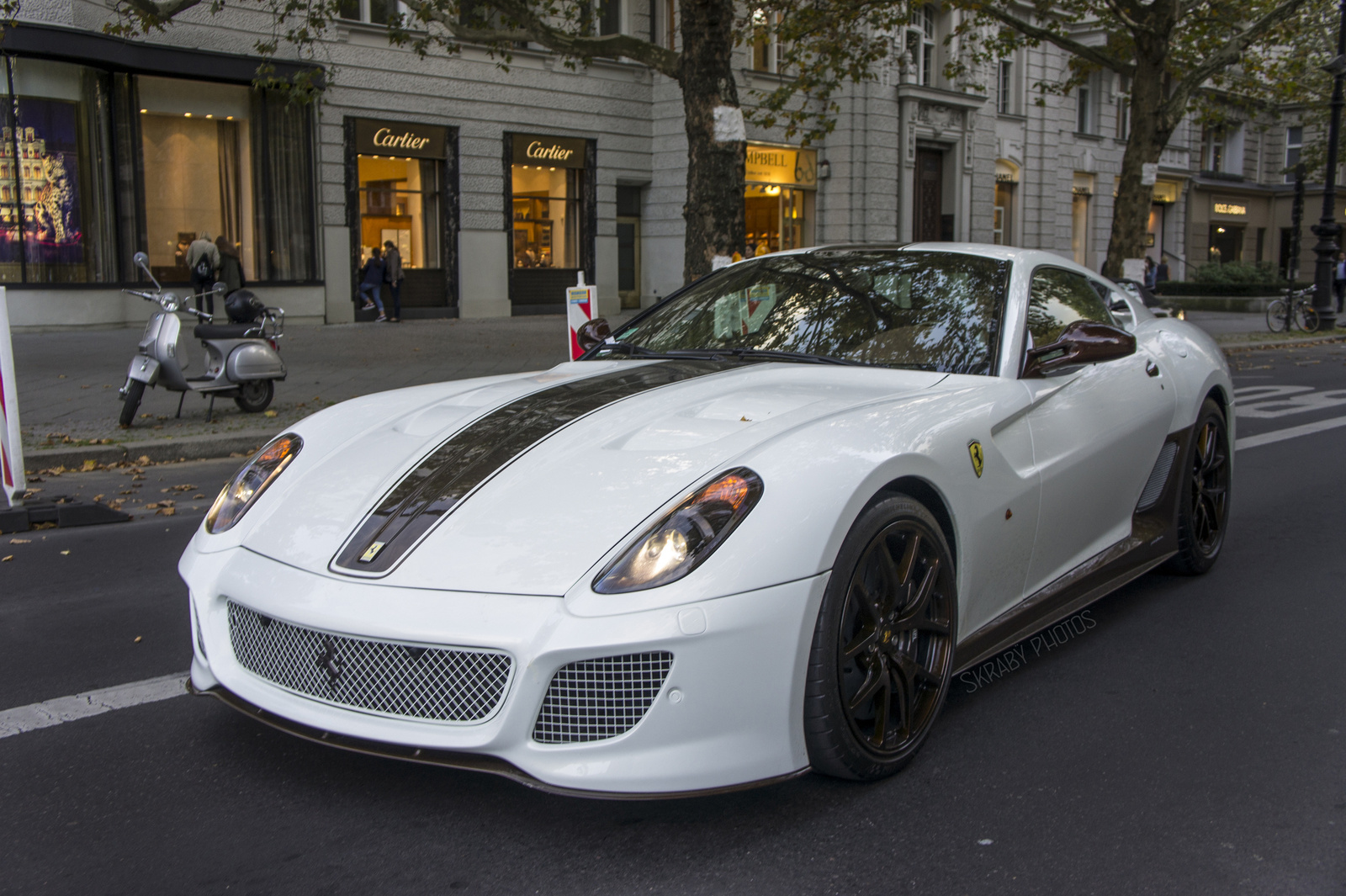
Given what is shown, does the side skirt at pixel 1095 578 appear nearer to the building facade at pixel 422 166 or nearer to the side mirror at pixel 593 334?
the side mirror at pixel 593 334

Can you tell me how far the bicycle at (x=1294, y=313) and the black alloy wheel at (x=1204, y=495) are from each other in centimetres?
2068

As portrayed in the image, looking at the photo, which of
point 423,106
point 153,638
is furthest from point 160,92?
point 153,638

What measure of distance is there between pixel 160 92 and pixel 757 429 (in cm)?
1923

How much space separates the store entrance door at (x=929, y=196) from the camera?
31.0m

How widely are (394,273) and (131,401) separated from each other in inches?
514

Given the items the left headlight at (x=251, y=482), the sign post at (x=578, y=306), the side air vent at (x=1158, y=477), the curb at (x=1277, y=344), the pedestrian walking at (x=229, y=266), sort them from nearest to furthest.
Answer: the left headlight at (x=251, y=482) < the side air vent at (x=1158, y=477) < the sign post at (x=578, y=306) < the pedestrian walking at (x=229, y=266) < the curb at (x=1277, y=344)

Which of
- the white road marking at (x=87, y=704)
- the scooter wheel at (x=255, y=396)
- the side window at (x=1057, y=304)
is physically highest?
the side window at (x=1057, y=304)

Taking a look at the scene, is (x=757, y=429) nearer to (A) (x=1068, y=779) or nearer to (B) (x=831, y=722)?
(B) (x=831, y=722)

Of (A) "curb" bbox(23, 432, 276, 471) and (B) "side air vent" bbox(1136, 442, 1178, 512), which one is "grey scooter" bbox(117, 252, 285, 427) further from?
(B) "side air vent" bbox(1136, 442, 1178, 512)

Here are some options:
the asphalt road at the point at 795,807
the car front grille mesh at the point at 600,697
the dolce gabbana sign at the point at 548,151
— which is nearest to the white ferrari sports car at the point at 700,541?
the car front grille mesh at the point at 600,697

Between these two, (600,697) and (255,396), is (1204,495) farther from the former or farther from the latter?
(255,396)

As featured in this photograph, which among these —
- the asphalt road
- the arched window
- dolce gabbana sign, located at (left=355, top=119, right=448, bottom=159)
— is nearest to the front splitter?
the asphalt road

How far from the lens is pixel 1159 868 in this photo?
2.56 meters

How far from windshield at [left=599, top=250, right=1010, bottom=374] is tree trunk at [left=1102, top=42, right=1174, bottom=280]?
17.8 metres
